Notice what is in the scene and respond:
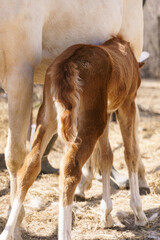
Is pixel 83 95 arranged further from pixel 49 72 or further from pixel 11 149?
pixel 11 149

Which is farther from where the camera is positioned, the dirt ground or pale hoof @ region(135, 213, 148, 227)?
pale hoof @ region(135, 213, 148, 227)

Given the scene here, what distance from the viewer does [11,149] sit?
2.61 meters

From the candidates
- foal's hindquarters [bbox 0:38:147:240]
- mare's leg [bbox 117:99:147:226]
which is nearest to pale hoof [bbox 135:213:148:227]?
mare's leg [bbox 117:99:147:226]

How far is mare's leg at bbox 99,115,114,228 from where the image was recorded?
291cm

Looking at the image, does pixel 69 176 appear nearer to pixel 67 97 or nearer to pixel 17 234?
pixel 67 97

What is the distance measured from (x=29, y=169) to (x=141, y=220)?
1.17m

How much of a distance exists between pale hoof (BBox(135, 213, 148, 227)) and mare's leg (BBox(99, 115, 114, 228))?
0.64 ft

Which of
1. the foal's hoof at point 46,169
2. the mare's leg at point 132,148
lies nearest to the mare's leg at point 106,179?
the mare's leg at point 132,148

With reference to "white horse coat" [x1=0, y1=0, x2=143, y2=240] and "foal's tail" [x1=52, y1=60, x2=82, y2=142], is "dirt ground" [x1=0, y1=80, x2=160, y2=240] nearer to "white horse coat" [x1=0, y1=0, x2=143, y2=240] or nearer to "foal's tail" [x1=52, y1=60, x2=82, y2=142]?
"white horse coat" [x1=0, y1=0, x2=143, y2=240]

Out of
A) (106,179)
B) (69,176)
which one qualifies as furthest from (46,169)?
(69,176)

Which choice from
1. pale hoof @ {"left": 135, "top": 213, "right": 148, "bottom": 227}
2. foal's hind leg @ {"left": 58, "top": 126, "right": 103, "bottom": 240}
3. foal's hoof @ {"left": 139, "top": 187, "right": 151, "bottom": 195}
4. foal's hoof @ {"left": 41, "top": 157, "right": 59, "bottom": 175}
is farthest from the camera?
foal's hoof @ {"left": 41, "top": 157, "right": 59, "bottom": 175}

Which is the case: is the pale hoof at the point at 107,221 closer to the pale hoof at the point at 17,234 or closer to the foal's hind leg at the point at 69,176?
the pale hoof at the point at 17,234

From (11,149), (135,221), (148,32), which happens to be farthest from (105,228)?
(148,32)

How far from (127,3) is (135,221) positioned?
1912 mm
